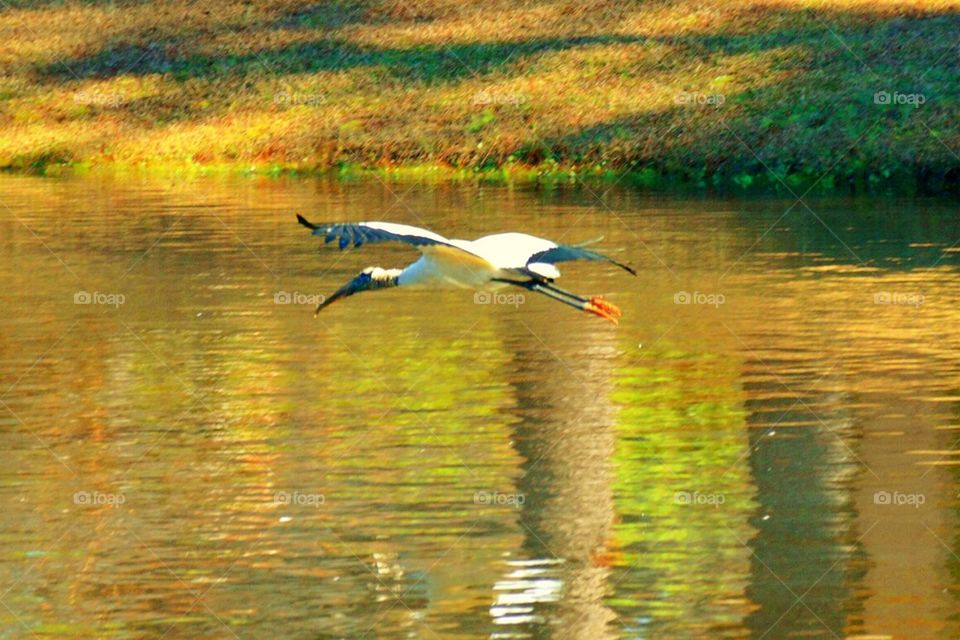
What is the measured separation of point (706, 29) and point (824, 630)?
28.7 meters

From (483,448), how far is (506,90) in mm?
23199

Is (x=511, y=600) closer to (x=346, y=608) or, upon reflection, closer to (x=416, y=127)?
(x=346, y=608)

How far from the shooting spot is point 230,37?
40031 mm

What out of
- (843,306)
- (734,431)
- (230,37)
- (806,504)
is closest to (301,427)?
(734,431)
